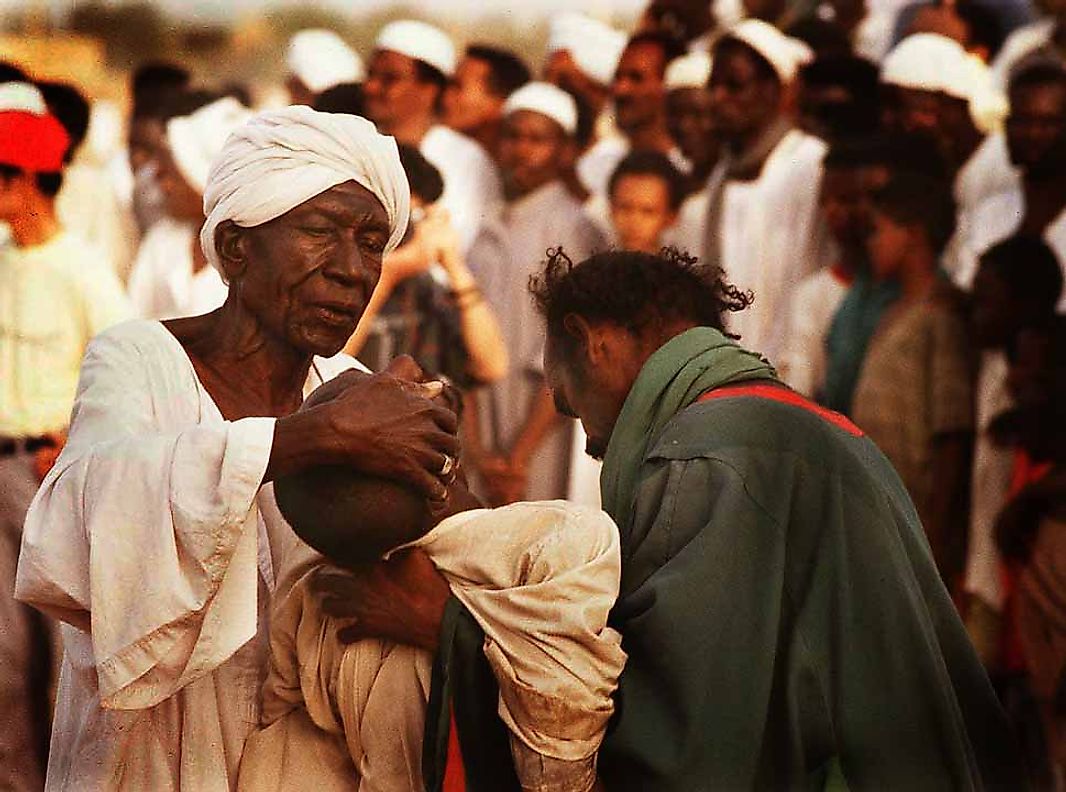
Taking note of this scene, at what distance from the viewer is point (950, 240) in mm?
8836

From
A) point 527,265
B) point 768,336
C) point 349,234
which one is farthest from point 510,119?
point 349,234

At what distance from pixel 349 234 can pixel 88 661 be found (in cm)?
94

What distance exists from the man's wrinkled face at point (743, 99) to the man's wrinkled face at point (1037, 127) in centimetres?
116

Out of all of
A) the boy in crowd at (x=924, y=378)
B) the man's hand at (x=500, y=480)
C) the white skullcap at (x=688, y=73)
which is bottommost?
the man's hand at (x=500, y=480)

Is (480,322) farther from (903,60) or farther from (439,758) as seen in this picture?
(439,758)

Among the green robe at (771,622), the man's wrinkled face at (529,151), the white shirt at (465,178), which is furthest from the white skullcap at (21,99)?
the green robe at (771,622)

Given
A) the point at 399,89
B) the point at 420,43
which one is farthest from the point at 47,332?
the point at 420,43

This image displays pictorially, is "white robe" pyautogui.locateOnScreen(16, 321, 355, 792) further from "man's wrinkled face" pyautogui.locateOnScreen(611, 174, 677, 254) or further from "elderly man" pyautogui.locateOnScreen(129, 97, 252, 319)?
"man's wrinkled face" pyautogui.locateOnScreen(611, 174, 677, 254)

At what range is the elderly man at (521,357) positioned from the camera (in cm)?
965

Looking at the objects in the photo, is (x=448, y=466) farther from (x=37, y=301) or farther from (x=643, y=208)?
(x=643, y=208)

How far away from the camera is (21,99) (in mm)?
8797

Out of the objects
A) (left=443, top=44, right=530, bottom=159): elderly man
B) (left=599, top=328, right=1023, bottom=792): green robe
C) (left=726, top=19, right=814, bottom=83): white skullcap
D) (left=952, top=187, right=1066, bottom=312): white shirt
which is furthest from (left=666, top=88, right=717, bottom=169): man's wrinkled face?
(left=599, top=328, right=1023, bottom=792): green robe

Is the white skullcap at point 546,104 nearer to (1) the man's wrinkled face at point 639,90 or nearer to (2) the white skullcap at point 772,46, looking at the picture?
(1) the man's wrinkled face at point 639,90

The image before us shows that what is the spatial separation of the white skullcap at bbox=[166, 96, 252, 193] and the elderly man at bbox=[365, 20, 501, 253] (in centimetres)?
65
